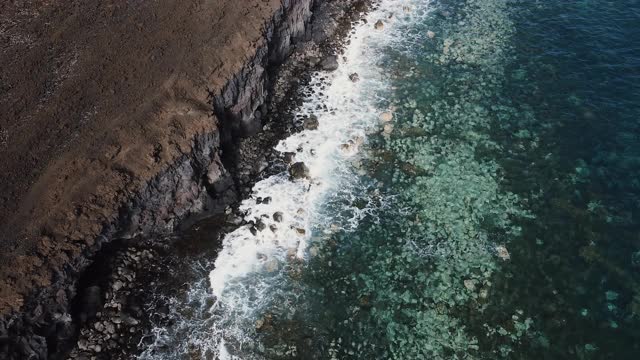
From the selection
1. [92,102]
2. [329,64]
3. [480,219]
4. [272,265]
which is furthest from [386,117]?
[92,102]

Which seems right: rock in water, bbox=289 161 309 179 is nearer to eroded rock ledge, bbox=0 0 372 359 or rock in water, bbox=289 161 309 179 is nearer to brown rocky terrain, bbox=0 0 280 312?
eroded rock ledge, bbox=0 0 372 359

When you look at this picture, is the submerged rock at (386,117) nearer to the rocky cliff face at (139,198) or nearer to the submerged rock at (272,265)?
the rocky cliff face at (139,198)

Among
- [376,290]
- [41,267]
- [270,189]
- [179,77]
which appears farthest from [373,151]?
[41,267]

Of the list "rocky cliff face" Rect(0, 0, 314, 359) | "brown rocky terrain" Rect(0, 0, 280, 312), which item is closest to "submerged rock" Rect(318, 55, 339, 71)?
"rocky cliff face" Rect(0, 0, 314, 359)

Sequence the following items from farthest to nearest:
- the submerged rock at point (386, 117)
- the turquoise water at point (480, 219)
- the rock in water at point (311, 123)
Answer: the submerged rock at point (386, 117)
the rock in water at point (311, 123)
the turquoise water at point (480, 219)

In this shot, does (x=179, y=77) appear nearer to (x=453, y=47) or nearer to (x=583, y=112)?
(x=453, y=47)

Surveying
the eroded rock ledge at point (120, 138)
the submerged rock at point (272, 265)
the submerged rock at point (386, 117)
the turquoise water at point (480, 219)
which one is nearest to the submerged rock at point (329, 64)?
the turquoise water at point (480, 219)

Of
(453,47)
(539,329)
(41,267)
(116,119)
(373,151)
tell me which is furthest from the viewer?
(453,47)
